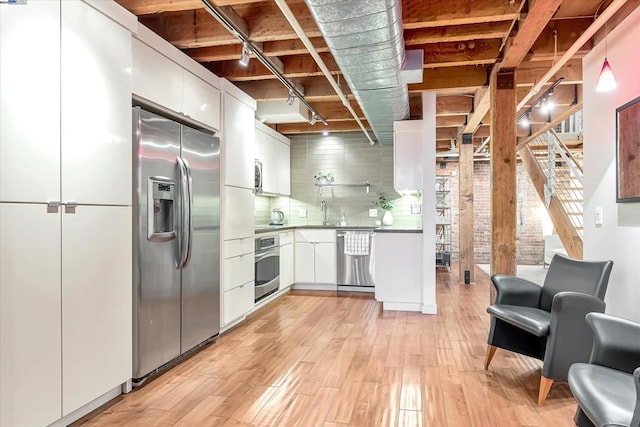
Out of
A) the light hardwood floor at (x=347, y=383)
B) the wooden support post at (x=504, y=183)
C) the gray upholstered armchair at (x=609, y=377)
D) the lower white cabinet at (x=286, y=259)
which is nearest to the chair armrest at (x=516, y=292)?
the light hardwood floor at (x=347, y=383)

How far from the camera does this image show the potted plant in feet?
21.5

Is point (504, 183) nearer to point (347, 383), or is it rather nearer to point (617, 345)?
point (617, 345)

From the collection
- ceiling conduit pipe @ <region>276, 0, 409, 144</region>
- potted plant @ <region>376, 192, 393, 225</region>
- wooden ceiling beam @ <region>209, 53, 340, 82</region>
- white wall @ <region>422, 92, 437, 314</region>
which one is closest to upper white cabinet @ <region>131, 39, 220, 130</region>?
wooden ceiling beam @ <region>209, 53, 340, 82</region>

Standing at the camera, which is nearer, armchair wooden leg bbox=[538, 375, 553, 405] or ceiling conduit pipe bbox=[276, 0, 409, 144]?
ceiling conduit pipe bbox=[276, 0, 409, 144]

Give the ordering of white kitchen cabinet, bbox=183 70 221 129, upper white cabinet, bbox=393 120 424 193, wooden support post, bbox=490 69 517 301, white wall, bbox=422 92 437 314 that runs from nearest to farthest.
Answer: white kitchen cabinet, bbox=183 70 221 129, wooden support post, bbox=490 69 517 301, white wall, bbox=422 92 437 314, upper white cabinet, bbox=393 120 424 193

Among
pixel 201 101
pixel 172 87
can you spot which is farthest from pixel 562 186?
pixel 172 87

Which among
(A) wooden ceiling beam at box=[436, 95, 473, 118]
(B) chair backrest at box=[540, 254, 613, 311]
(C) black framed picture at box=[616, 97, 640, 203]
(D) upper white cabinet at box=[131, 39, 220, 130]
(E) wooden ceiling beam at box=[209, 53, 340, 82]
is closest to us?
(C) black framed picture at box=[616, 97, 640, 203]

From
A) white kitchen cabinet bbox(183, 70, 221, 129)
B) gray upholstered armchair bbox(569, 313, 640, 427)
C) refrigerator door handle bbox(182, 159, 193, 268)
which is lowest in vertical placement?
gray upholstered armchair bbox(569, 313, 640, 427)

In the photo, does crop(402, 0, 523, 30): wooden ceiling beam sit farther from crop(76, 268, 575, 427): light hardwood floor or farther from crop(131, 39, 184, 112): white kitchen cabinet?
crop(76, 268, 575, 427): light hardwood floor

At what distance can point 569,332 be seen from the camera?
7.94 feet

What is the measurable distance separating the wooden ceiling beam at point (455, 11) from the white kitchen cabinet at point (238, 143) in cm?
187

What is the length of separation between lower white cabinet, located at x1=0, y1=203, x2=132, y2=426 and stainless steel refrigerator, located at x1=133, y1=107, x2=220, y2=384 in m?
0.15

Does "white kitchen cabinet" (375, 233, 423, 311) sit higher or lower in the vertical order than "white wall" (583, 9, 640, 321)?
lower

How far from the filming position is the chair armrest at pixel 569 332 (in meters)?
2.40
